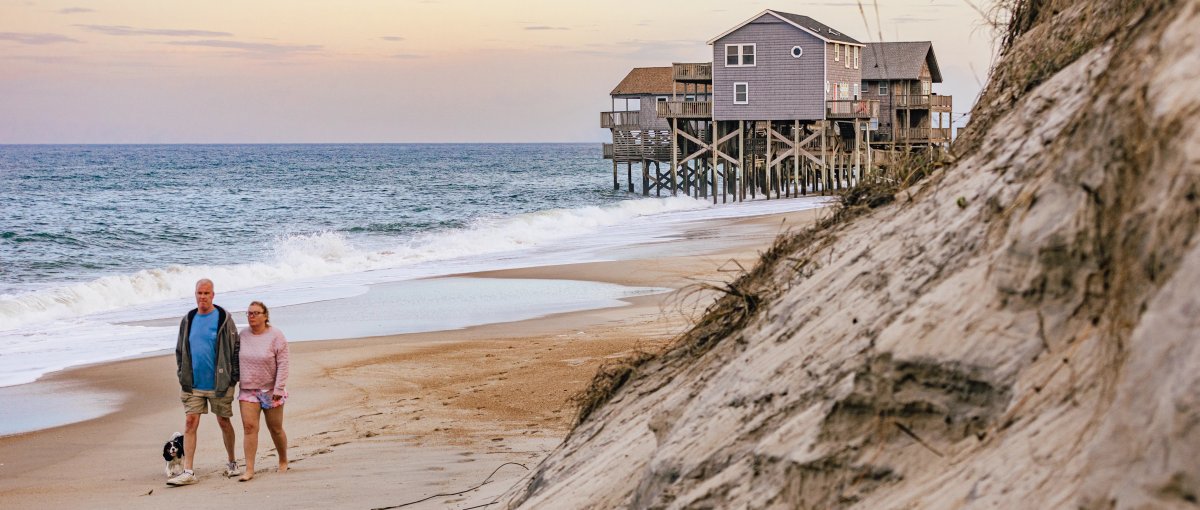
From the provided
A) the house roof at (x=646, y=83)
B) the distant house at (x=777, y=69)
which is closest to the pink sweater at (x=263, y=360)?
the distant house at (x=777, y=69)

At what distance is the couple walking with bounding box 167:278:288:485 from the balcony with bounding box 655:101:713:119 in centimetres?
3973

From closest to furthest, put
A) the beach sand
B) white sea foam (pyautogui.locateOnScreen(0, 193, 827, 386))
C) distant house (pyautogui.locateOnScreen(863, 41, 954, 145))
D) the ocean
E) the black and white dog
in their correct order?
the beach sand
the black and white dog
white sea foam (pyautogui.locateOnScreen(0, 193, 827, 386))
the ocean
distant house (pyautogui.locateOnScreen(863, 41, 954, 145))

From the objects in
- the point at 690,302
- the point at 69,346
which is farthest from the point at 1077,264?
the point at 69,346

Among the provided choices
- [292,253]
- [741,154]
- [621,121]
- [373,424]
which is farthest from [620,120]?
[373,424]

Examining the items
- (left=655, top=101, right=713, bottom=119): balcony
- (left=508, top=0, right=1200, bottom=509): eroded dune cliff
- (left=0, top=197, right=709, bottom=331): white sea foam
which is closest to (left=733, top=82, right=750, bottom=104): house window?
(left=655, top=101, right=713, bottom=119): balcony

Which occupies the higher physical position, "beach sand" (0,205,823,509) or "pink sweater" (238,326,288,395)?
"pink sweater" (238,326,288,395)

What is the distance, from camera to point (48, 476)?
9.69 meters

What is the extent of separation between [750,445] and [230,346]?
19.6 feet

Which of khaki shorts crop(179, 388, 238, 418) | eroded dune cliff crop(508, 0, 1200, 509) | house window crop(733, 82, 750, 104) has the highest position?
house window crop(733, 82, 750, 104)

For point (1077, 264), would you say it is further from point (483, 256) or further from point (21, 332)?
point (483, 256)

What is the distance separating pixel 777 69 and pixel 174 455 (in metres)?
38.6

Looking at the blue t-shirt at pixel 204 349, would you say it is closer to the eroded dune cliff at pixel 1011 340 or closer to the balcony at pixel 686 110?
the eroded dune cliff at pixel 1011 340

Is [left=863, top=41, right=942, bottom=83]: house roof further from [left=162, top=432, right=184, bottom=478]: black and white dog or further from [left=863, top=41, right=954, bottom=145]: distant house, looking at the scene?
[left=162, top=432, right=184, bottom=478]: black and white dog

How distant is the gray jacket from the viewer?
29.5ft
